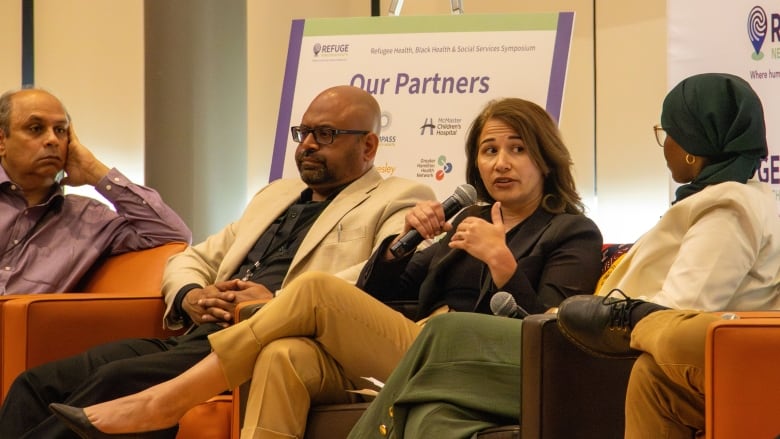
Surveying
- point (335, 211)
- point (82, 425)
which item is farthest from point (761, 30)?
point (82, 425)

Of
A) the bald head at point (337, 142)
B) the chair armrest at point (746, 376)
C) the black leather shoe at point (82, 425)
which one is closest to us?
the chair armrest at point (746, 376)

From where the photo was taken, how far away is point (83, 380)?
341 cm

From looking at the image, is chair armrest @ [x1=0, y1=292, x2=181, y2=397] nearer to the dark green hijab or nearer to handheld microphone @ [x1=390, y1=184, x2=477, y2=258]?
handheld microphone @ [x1=390, y1=184, x2=477, y2=258]

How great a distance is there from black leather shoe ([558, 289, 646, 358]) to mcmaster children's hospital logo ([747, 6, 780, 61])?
2355 millimetres

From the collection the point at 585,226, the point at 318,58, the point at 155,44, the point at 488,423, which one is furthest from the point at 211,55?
the point at 488,423

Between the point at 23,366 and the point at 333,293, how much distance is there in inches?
40.2

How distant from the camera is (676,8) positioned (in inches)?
176

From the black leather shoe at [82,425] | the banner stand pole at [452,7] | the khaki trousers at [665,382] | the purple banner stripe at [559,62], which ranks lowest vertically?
the black leather shoe at [82,425]

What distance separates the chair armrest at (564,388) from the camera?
2473mm

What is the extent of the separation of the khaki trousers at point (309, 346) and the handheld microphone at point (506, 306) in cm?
29

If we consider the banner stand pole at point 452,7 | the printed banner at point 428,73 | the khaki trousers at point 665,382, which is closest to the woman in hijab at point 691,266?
the khaki trousers at point 665,382

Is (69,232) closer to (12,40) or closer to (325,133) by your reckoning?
(325,133)

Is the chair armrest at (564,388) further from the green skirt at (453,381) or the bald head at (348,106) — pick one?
the bald head at (348,106)

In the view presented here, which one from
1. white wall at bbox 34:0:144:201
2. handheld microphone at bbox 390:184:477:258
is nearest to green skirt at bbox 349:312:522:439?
handheld microphone at bbox 390:184:477:258
